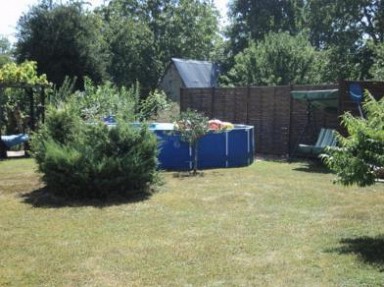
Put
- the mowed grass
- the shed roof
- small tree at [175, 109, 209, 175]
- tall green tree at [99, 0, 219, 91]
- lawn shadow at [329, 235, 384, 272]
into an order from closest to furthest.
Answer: the mowed grass, lawn shadow at [329, 235, 384, 272], small tree at [175, 109, 209, 175], the shed roof, tall green tree at [99, 0, 219, 91]

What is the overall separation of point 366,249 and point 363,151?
3.32 feet

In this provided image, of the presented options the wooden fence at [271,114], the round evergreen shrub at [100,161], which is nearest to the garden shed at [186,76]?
the wooden fence at [271,114]

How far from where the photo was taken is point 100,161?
8.92 metres

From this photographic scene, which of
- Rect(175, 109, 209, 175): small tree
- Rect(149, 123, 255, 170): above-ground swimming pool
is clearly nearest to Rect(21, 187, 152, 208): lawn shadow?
Rect(175, 109, 209, 175): small tree

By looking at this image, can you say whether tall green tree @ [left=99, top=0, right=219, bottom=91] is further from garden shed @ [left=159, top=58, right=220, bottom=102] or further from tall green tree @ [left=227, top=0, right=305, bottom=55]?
tall green tree @ [left=227, top=0, right=305, bottom=55]

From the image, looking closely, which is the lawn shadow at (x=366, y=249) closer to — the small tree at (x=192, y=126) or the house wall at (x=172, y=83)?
the small tree at (x=192, y=126)

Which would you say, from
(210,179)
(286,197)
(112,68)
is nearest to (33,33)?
(112,68)

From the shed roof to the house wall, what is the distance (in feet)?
2.04

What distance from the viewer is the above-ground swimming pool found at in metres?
12.7

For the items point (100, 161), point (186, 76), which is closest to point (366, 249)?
point (100, 161)

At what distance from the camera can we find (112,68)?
39188 millimetres

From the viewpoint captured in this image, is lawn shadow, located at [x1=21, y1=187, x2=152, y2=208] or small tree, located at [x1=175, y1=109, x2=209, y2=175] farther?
small tree, located at [x1=175, y1=109, x2=209, y2=175]

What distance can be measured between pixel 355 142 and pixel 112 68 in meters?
34.5

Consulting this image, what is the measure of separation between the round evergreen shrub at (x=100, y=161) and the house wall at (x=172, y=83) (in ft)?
93.1
